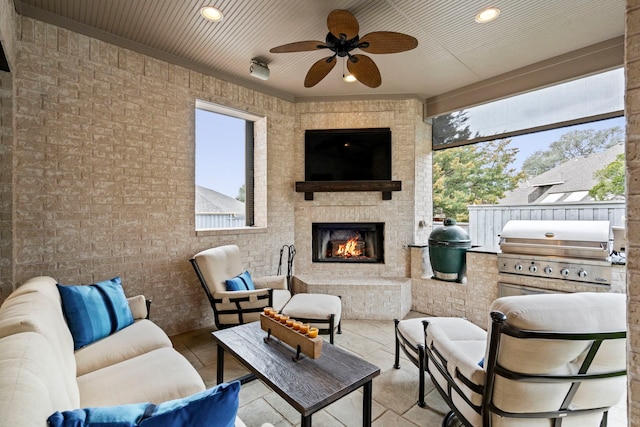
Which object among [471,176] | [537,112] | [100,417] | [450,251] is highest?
[537,112]

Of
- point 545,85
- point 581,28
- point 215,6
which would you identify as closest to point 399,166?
point 545,85

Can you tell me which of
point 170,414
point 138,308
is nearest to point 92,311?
point 138,308

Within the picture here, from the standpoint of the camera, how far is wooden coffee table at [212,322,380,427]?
1.42m

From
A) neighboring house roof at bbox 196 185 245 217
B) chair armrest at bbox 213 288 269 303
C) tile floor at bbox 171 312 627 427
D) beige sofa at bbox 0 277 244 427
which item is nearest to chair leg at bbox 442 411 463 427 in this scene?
tile floor at bbox 171 312 627 427

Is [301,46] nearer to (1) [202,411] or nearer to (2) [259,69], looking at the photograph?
(2) [259,69]

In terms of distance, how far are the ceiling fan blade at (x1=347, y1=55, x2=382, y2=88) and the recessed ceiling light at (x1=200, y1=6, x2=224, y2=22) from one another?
1.19 m

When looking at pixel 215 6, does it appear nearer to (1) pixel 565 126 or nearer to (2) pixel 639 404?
(2) pixel 639 404

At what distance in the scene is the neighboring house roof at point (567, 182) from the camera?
311cm

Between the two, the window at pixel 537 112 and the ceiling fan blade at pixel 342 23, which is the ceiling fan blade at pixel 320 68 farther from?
the window at pixel 537 112

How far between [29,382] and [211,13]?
9.11 ft

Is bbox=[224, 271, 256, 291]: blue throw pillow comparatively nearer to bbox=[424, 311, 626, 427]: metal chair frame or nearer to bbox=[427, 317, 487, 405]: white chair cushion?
bbox=[427, 317, 487, 405]: white chair cushion

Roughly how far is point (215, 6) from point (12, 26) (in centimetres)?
152

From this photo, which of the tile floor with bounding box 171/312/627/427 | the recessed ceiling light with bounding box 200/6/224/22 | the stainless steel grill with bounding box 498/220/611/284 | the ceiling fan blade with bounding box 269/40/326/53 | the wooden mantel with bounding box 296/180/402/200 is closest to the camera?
the tile floor with bounding box 171/312/627/427

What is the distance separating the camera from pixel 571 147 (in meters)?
3.31
